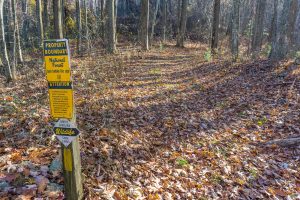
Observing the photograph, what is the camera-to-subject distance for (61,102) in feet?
9.04

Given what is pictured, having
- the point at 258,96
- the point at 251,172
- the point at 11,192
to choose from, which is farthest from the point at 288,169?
the point at 11,192

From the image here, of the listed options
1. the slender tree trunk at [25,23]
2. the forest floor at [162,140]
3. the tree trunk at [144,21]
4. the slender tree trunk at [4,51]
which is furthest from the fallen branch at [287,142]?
the slender tree trunk at [25,23]

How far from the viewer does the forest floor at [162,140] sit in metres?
3.91

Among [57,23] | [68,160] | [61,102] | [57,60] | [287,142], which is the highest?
[57,23]

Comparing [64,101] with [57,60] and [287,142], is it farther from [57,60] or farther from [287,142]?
[287,142]

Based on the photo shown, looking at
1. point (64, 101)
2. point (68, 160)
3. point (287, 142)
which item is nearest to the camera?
point (64, 101)

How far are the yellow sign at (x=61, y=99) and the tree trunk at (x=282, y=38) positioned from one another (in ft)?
36.7

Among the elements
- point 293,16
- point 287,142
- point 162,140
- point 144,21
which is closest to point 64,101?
point 162,140

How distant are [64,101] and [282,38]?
448 inches

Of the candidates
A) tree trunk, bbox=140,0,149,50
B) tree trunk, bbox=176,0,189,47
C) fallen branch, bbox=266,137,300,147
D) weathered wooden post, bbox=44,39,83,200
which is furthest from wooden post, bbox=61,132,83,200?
tree trunk, bbox=176,0,189,47

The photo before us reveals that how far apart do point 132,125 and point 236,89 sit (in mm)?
5106

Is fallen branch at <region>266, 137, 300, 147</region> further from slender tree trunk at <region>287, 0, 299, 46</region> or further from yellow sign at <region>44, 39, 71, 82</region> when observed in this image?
slender tree trunk at <region>287, 0, 299, 46</region>

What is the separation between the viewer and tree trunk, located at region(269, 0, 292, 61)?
37.3ft

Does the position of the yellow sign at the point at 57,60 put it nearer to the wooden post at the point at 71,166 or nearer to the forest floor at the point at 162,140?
the wooden post at the point at 71,166
